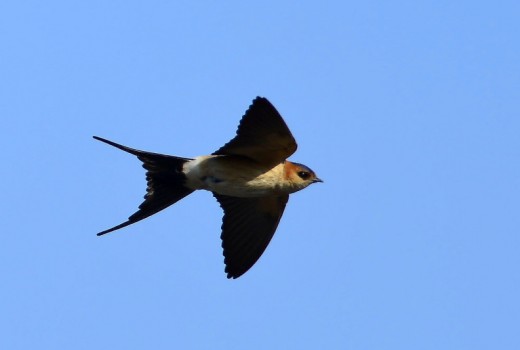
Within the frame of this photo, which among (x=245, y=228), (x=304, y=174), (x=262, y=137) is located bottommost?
(x=245, y=228)

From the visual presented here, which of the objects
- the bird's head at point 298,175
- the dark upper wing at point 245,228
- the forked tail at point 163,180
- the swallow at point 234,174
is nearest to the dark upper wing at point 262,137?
the swallow at point 234,174

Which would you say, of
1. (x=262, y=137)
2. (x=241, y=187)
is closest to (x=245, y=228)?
(x=241, y=187)

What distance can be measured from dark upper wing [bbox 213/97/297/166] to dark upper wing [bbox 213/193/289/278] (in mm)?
782

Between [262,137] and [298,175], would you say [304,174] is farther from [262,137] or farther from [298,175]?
[262,137]

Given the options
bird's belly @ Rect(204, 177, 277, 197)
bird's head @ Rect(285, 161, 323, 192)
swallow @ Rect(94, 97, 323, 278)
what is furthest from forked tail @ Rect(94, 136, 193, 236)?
bird's head @ Rect(285, 161, 323, 192)

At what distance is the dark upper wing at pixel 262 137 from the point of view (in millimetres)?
8117

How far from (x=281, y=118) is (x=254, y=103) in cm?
22

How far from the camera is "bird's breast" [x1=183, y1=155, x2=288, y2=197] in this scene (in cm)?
880

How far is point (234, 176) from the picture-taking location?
28.9 feet

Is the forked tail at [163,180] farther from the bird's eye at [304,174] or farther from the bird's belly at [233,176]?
the bird's eye at [304,174]

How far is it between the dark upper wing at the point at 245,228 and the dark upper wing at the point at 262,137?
2.56 ft

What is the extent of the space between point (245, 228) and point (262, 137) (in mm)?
1284

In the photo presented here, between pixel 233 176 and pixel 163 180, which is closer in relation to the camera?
pixel 233 176

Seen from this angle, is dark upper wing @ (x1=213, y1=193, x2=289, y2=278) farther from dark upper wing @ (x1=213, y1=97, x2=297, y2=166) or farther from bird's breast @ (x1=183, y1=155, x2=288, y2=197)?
dark upper wing @ (x1=213, y1=97, x2=297, y2=166)
